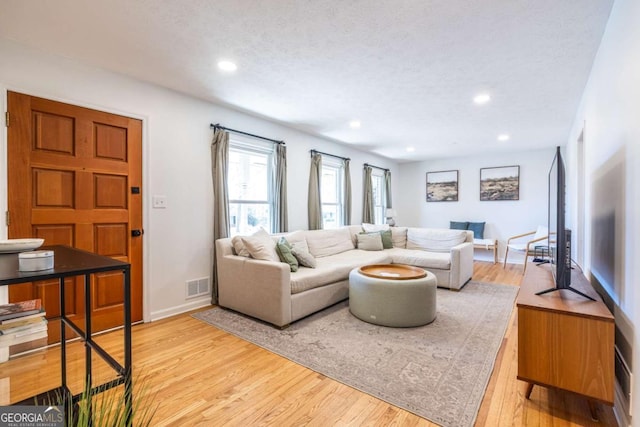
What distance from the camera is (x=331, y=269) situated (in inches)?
135

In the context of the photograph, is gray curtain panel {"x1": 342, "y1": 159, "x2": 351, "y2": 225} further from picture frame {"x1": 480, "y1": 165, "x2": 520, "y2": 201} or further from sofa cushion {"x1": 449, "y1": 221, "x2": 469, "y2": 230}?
picture frame {"x1": 480, "y1": 165, "x2": 520, "y2": 201}

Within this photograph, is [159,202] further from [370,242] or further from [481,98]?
[481,98]

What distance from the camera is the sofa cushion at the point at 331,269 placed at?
3.03 meters

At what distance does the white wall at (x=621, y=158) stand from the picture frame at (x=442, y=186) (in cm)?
482

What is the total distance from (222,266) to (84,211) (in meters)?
1.37

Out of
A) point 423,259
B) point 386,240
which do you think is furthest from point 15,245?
point 386,240

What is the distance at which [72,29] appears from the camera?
2146 millimetres

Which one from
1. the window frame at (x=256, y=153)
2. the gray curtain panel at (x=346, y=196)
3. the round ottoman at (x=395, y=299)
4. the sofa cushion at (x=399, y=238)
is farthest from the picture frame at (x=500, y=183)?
the window frame at (x=256, y=153)

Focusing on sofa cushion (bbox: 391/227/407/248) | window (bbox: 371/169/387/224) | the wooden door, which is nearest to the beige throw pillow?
the wooden door

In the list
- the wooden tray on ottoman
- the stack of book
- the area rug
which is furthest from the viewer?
the wooden tray on ottoman

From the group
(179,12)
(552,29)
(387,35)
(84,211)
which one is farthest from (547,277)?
(84,211)

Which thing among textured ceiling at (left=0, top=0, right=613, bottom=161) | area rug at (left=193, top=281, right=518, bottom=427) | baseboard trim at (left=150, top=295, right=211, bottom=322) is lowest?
area rug at (left=193, top=281, right=518, bottom=427)

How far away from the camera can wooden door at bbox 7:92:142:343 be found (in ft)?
7.71

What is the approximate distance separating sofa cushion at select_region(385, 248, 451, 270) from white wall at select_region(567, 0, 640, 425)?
1.88 metres
